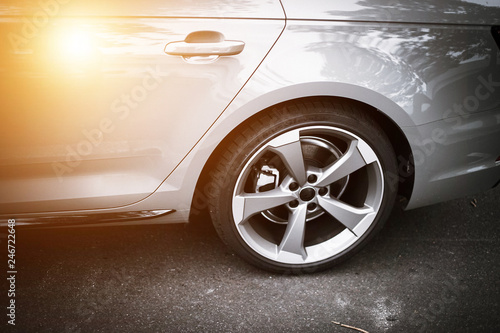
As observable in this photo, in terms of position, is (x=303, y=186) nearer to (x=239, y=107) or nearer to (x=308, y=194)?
(x=308, y=194)

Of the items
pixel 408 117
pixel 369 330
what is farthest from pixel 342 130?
pixel 369 330

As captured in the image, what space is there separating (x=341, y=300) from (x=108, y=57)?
1.34 meters

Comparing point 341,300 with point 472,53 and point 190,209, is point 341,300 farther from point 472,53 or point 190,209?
point 472,53

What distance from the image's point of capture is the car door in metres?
1.60

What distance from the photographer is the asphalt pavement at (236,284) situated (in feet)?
6.43

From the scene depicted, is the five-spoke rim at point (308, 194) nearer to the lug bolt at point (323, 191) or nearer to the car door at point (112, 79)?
the lug bolt at point (323, 191)

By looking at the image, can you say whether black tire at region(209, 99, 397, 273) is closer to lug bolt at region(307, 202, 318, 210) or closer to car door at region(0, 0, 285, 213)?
lug bolt at region(307, 202, 318, 210)

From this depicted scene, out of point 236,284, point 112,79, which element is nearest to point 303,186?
point 236,284

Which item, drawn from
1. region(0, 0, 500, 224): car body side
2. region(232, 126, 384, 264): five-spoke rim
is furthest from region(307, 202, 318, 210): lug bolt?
region(0, 0, 500, 224): car body side

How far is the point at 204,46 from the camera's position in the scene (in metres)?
1.65

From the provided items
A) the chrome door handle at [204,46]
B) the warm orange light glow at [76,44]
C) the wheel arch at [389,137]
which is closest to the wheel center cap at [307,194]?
the wheel arch at [389,137]

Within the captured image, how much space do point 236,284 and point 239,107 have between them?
85cm

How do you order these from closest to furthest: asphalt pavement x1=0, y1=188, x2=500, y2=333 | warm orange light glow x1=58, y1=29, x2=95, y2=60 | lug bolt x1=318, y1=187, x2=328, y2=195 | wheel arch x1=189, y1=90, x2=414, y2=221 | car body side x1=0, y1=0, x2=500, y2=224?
1. warm orange light glow x1=58, y1=29, x2=95, y2=60
2. car body side x1=0, y1=0, x2=500, y2=224
3. wheel arch x1=189, y1=90, x2=414, y2=221
4. asphalt pavement x1=0, y1=188, x2=500, y2=333
5. lug bolt x1=318, y1=187, x2=328, y2=195

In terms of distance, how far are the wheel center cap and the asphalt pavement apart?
399 millimetres
